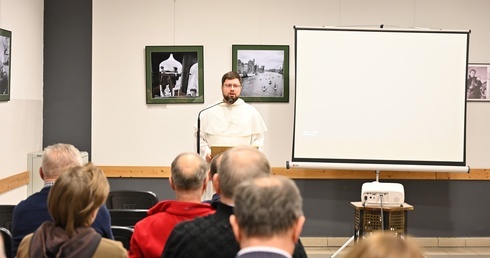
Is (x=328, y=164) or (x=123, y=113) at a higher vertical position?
(x=123, y=113)

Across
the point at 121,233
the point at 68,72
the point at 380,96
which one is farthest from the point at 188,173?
the point at 68,72

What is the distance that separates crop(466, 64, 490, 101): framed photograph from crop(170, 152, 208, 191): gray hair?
4709mm

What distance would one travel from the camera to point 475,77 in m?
6.94

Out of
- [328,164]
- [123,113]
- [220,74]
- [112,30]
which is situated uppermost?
[112,30]

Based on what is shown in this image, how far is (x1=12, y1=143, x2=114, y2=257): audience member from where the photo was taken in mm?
2945

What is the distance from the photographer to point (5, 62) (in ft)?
18.9

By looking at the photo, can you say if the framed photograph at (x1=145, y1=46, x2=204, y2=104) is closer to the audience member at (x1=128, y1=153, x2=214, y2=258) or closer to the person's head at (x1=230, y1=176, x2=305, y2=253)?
the audience member at (x1=128, y1=153, x2=214, y2=258)

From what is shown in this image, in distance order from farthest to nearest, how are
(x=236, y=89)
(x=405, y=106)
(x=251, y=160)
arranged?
(x=405, y=106) → (x=236, y=89) → (x=251, y=160)

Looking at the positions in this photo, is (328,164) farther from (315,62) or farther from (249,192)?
(249,192)

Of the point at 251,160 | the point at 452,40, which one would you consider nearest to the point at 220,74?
the point at 452,40

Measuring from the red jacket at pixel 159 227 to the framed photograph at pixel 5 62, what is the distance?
3.29 metres

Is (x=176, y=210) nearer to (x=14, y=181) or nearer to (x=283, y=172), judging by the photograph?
(x=14, y=181)

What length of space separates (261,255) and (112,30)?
5534mm

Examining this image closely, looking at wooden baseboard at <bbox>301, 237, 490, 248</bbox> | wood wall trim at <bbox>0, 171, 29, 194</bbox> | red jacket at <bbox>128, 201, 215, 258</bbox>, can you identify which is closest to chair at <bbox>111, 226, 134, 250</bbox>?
red jacket at <bbox>128, 201, 215, 258</bbox>
